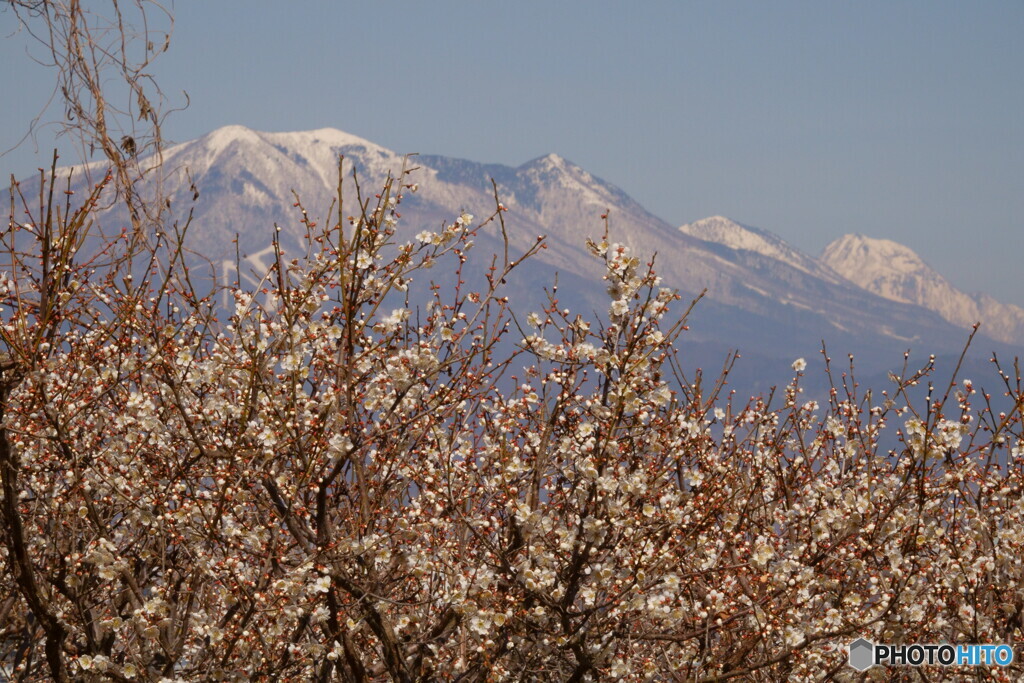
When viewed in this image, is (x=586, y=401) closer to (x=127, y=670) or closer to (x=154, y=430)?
(x=154, y=430)

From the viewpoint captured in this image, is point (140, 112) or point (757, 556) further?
point (140, 112)

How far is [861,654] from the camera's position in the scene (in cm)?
694

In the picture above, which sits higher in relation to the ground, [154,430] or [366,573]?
[154,430]

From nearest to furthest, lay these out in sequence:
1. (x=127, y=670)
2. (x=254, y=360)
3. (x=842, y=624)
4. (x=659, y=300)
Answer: (x=254, y=360)
(x=659, y=300)
(x=127, y=670)
(x=842, y=624)

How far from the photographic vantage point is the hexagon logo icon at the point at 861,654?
6906mm

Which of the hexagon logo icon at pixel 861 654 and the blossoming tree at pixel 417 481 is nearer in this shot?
the blossoming tree at pixel 417 481

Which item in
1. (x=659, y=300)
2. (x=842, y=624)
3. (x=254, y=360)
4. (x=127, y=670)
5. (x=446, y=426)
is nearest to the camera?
(x=254, y=360)

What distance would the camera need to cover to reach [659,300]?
588 cm

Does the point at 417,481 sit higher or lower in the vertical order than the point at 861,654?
higher

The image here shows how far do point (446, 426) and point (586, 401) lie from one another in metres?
1.29

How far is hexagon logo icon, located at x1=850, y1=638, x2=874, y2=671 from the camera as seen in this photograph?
22.7 ft

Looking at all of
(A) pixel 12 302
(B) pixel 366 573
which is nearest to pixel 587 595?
(B) pixel 366 573

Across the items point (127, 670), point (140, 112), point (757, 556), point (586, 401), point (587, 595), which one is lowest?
point (127, 670)

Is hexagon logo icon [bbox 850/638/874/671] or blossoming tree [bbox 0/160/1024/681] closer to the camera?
blossoming tree [bbox 0/160/1024/681]
